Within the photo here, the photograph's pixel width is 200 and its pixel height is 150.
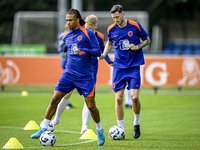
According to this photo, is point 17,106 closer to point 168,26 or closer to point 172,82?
point 172,82

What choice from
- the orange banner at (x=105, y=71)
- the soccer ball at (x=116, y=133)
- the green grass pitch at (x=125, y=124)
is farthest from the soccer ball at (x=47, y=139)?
the orange banner at (x=105, y=71)

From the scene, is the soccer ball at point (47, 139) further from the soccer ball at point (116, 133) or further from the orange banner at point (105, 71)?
the orange banner at point (105, 71)

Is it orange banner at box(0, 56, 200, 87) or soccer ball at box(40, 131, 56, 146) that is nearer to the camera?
soccer ball at box(40, 131, 56, 146)

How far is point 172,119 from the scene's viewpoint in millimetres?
10203

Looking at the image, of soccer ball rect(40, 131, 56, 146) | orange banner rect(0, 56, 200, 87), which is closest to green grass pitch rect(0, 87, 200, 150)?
soccer ball rect(40, 131, 56, 146)

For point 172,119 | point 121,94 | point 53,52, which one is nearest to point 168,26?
point 53,52

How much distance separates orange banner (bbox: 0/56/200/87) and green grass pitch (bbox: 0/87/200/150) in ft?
9.35

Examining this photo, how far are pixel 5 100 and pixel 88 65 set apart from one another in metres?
8.92

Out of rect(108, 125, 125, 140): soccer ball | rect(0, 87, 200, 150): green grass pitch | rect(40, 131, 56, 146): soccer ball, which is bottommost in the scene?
rect(0, 87, 200, 150): green grass pitch

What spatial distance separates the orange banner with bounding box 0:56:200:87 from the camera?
58.9 feet

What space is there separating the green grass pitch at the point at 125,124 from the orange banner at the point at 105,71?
285cm

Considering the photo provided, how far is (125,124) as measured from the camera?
30.6ft

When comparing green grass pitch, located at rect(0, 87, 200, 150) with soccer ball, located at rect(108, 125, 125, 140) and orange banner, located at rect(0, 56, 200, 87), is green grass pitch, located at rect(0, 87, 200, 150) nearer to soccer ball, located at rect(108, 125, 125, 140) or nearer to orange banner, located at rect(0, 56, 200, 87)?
soccer ball, located at rect(108, 125, 125, 140)

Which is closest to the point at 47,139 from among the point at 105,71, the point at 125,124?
the point at 125,124
